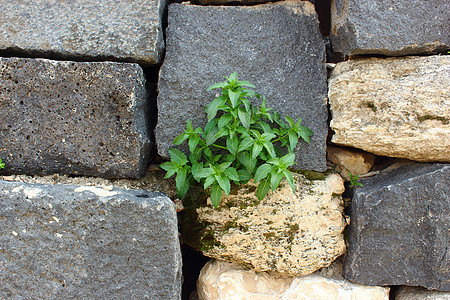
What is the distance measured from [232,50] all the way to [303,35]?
0.40m

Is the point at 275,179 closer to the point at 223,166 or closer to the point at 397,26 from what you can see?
the point at 223,166

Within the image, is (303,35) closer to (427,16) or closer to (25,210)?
(427,16)

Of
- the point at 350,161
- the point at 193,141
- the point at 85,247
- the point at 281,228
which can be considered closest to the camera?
the point at 85,247

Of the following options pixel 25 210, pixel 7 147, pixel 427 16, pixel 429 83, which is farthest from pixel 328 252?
pixel 7 147

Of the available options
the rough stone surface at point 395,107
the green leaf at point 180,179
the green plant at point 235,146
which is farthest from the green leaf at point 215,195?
the rough stone surface at point 395,107

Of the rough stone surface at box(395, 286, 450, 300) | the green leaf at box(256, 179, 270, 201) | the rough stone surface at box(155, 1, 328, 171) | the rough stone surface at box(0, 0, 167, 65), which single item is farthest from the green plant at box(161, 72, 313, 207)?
the rough stone surface at box(395, 286, 450, 300)

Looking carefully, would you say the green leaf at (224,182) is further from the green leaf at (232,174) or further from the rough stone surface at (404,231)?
the rough stone surface at (404,231)

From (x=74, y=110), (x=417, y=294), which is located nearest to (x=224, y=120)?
(x=74, y=110)

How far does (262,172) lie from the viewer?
1673 mm

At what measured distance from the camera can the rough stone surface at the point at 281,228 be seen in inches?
72.8

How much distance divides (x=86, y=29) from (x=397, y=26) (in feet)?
5.19

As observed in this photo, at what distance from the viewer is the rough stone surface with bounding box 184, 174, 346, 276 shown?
185cm

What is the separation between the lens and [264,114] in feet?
5.78

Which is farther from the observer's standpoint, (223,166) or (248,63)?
(248,63)
